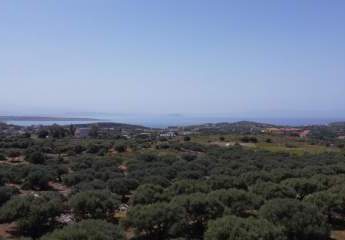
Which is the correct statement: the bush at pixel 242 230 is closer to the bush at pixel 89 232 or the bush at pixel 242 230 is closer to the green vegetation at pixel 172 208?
the green vegetation at pixel 172 208

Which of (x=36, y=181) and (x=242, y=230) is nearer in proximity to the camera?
(x=242, y=230)

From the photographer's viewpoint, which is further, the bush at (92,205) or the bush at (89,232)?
the bush at (92,205)

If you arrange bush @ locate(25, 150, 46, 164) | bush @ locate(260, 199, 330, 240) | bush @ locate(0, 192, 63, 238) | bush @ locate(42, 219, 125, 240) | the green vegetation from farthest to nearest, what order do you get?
bush @ locate(25, 150, 46, 164) < bush @ locate(0, 192, 63, 238) < bush @ locate(260, 199, 330, 240) < the green vegetation < bush @ locate(42, 219, 125, 240)

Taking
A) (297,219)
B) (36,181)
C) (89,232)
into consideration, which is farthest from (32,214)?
(36,181)

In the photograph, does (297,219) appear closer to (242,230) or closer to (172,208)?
(242,230)

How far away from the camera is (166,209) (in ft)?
87.6

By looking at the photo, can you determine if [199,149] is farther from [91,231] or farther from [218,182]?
[91,231]

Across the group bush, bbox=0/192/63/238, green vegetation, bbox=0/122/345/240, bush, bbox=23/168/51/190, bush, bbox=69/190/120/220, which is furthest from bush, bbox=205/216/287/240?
bush, bbox=23/168/51/190

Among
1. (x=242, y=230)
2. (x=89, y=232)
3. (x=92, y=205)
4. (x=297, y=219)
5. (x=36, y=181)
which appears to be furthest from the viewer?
(x=36, y=181)

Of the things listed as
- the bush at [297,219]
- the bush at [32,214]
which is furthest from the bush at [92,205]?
the bush at [297,219]

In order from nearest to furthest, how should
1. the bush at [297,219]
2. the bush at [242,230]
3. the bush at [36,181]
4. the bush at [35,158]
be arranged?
the bush at [242,230] → the bush at [297,219] → the bush at [36,181] → the bush at [35,158]

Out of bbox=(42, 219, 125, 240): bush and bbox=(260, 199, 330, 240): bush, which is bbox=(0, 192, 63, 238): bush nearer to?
bbox=(42, 219, 125, 240): bush

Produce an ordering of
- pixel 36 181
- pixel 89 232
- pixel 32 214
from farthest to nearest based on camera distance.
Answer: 1. pixel 36 181
2. pixel 32 214
3. pixel 89 232

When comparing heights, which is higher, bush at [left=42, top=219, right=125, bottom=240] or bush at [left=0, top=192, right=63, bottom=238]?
bush at [left=42, top=219, right=125, bottom=240]
